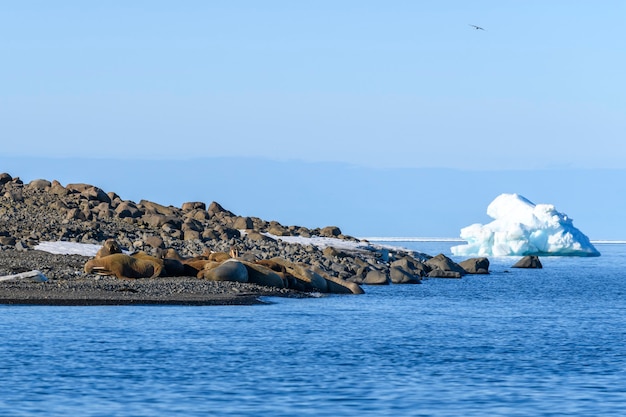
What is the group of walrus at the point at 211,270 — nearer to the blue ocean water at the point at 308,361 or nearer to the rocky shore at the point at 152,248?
the rocky shore at the point at 152,248

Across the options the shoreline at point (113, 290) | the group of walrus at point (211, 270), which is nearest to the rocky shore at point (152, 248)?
the shoreline at point (113, 290)

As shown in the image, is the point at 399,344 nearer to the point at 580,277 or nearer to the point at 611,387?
the point at 611,387

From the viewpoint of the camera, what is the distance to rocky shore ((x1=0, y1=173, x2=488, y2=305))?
41125mm

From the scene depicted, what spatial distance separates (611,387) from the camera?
22.8 metres

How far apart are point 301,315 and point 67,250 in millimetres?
23285

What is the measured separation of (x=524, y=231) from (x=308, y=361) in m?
77.6

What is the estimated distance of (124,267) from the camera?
45750 millimetres

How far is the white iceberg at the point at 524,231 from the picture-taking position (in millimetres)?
100312

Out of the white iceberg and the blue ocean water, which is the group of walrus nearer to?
the blue ocean water

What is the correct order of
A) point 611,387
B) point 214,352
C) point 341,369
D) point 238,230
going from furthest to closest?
A: 1. point 238,230
2. point 214,352
3. point 341,369
4. point 611,387

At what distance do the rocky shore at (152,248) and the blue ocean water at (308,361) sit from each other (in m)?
2.81

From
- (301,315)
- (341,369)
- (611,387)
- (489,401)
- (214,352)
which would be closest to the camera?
(489,401)

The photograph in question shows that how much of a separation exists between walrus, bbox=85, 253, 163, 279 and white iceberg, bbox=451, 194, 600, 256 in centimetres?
5860

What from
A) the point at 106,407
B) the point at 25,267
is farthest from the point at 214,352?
the point at 25,267
